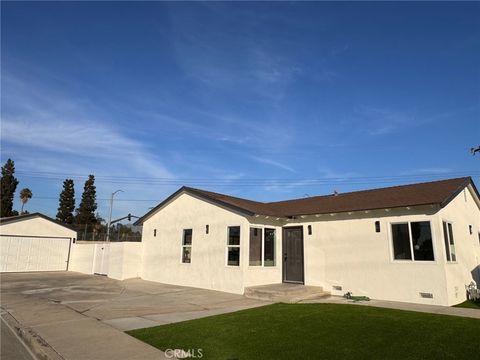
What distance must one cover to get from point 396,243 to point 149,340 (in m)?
8.89

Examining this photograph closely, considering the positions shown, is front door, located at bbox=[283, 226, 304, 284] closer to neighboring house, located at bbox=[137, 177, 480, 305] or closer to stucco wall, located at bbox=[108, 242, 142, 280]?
neighboring house, located at bbox=[137, 177, 480, 305]

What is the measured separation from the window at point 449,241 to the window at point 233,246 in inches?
286

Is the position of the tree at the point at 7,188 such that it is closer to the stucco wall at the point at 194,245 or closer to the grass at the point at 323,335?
the stucco wall at the point at 194,245

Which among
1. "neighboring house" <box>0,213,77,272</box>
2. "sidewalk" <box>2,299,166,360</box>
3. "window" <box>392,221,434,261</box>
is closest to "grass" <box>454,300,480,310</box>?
"window" <box>392,221,434,261</box>

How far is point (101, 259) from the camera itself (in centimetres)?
2175

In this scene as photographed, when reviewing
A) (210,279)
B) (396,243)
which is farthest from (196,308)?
(396,243)

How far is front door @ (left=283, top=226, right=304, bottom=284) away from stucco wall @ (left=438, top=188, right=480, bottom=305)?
535 centimetres

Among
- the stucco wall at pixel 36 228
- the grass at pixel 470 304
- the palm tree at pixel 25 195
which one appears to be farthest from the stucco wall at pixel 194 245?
the palm tree at pixel 25 195

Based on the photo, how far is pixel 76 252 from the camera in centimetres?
2522

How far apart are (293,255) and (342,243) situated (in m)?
2.37

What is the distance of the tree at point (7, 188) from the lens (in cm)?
4171

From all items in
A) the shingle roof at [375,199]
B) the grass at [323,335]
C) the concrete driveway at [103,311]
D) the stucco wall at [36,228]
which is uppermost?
the shingle roof at [375,199]

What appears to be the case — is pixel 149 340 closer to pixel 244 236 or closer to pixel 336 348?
pixel 336 348

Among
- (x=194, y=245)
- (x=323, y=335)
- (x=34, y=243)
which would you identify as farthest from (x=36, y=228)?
(x=323, y=335)
